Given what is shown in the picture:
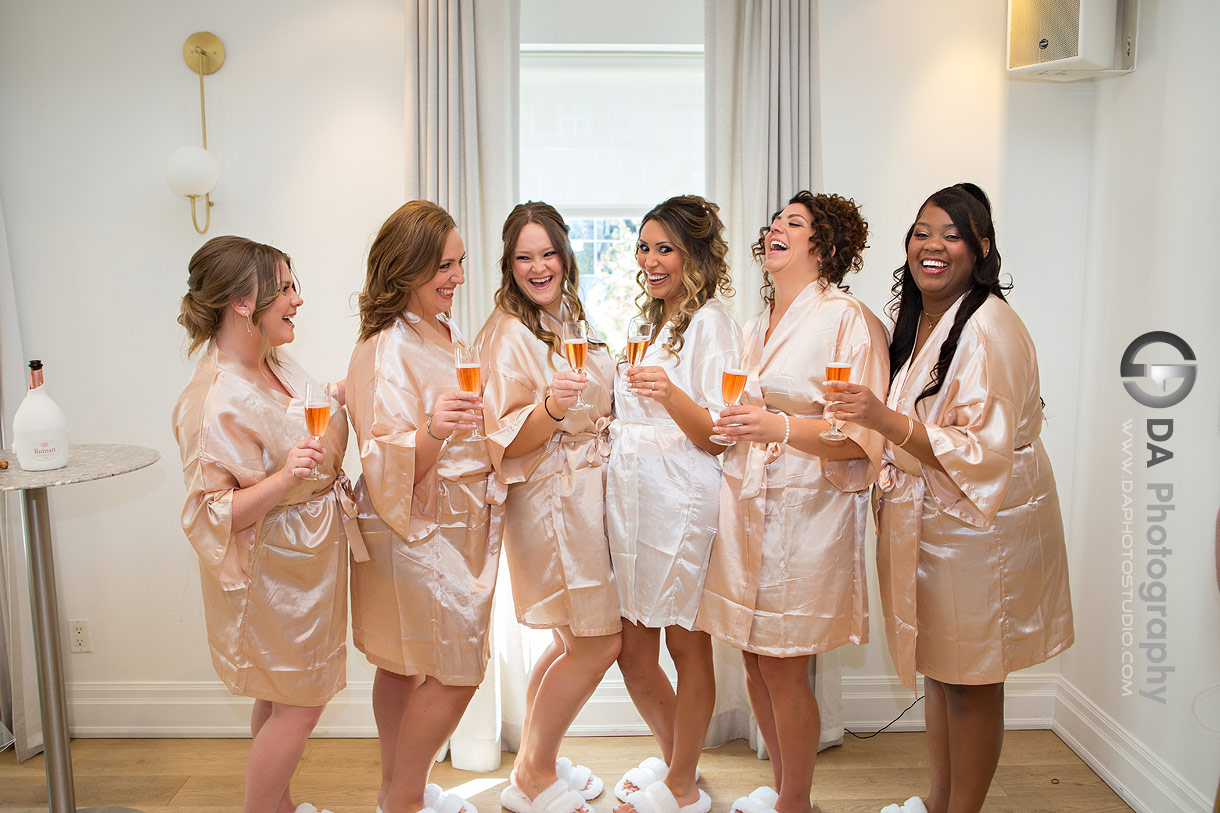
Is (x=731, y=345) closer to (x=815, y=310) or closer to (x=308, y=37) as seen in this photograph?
Answer: (x=815, y=310)

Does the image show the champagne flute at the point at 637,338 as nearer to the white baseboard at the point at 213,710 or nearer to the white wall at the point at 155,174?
the white wall at the point at 155,174

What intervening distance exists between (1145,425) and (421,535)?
8.05ft

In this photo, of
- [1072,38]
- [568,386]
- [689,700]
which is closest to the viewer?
[568,386]

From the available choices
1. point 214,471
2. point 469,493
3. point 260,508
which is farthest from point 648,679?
point 214,471

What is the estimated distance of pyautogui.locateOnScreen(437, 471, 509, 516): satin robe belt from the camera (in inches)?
96.3

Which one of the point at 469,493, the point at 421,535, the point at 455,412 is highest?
the point at 455,412

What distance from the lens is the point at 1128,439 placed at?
9.87 ft

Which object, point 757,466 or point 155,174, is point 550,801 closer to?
point 757,466

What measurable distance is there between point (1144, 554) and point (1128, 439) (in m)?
0.41

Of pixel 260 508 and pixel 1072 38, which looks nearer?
pixel 260 508

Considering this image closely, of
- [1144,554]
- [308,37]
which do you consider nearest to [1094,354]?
[1144,554]

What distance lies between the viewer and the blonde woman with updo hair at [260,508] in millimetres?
2117

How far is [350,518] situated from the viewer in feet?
7.93

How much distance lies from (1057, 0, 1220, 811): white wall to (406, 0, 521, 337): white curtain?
2238 millimetres
